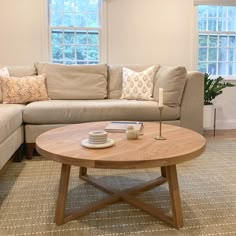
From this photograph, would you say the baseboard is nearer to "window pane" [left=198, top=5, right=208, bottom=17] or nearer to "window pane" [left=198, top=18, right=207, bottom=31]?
"window pane" [left=198, top=18, right=207, bottom=31]

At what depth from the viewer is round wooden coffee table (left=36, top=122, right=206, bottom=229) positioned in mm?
1430

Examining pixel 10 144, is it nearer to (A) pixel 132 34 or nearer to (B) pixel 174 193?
(B) pixel 174 193

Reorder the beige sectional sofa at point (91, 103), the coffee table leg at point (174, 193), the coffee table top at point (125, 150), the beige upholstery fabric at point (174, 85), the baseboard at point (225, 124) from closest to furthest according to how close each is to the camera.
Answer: the coffee table top at point (125, 150) → the coffee table leg at point (174, 193) → the beige sectional sofa at point (91, 103) → the beige upholstery fabric at point (174, 85) → the baseboard at point (225, 124)

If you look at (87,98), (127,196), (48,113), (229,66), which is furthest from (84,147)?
(229,66)

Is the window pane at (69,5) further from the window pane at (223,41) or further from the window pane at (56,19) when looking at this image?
the window pane at (223,41)

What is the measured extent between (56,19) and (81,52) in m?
0.57

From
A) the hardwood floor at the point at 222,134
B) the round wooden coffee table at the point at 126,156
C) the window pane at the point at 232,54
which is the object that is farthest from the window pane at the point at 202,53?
the round wooden coffee table at the point at 126,156

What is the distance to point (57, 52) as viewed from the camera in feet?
13.7

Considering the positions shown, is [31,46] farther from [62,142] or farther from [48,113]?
[62,142]

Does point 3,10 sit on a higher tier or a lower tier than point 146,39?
higher

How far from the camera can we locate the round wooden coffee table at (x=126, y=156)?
4.69 feet

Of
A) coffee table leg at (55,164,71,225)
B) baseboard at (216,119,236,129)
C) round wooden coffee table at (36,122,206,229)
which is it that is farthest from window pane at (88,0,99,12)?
coffee table leg at (55,164,71,225)

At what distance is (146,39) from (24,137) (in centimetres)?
230

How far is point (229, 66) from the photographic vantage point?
447cm
